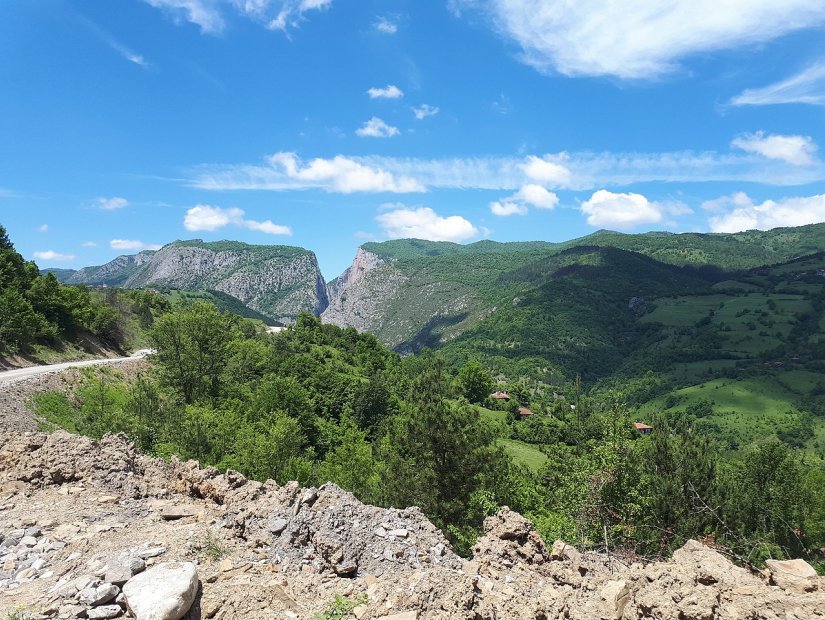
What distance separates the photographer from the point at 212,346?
41688mm

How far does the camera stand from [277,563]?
9.01 meters

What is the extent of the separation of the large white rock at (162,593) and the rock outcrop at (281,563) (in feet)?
0.08

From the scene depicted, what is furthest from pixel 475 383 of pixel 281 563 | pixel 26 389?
pixel 281 563

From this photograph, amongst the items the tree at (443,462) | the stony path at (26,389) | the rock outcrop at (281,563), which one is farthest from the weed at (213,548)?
the stony path at (26,389)

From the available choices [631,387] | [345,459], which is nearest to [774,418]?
[631,387]

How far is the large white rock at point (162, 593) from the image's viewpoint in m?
6.34

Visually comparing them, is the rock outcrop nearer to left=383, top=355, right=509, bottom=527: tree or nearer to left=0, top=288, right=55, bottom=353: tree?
left=383, top=355, right=509, bottom=527: tree

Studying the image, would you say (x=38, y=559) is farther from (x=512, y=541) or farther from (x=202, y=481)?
(x=512, y=541)

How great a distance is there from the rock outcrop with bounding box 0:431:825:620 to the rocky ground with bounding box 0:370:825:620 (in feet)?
0.09

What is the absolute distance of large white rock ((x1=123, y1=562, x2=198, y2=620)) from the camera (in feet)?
20.8

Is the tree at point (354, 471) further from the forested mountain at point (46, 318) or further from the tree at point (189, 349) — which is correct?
the forested mountain at point (46, 318)

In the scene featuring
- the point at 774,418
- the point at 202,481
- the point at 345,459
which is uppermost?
the point at 202,481

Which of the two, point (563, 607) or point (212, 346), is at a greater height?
point (212, 346)

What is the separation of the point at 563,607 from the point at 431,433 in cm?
1524
